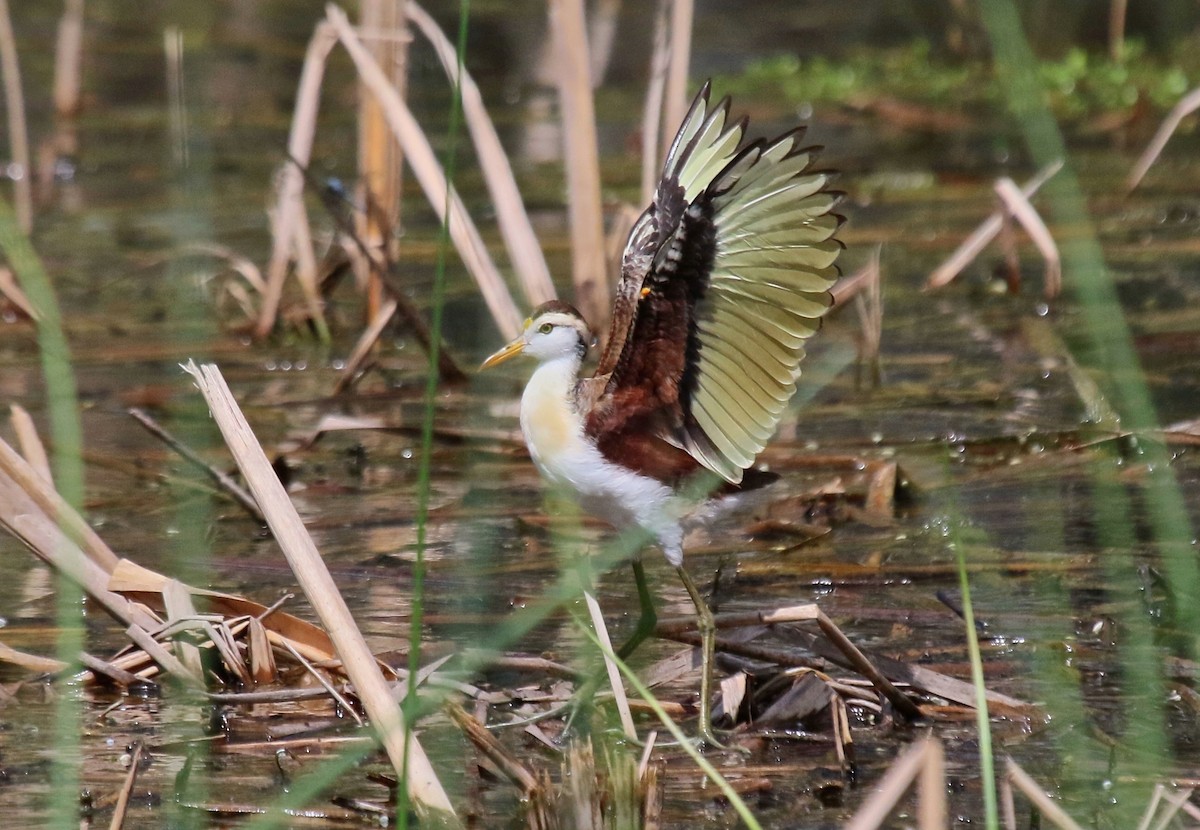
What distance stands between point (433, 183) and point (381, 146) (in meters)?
0.70

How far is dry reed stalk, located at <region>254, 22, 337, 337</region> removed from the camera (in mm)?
5969

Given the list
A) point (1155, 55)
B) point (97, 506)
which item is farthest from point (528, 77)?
point (97, 506)

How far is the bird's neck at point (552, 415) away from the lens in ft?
11.3

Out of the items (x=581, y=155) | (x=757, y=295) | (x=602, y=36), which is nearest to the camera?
(x=757, y=295)

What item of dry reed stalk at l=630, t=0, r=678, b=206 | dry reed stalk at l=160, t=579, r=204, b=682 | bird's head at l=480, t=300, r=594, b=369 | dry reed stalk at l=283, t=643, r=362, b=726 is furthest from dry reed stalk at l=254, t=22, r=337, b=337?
dry reed stalk at l=283, t=643, r=362, b=726

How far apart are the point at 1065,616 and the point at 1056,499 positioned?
93 cm

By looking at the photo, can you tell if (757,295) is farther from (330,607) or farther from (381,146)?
(381,146)

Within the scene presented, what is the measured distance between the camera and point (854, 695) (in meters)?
3.24

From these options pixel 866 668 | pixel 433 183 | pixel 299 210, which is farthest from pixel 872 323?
pixel 866 668

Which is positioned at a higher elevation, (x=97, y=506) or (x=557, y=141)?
(x=557, y=141)

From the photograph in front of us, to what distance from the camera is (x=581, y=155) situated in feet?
17.4

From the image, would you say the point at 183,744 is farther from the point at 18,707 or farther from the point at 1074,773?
the point at 1074,773

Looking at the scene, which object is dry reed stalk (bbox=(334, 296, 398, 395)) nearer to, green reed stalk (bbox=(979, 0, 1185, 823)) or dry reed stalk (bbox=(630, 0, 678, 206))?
dry reed stalk (bbox=(630, 0, 678, 206))

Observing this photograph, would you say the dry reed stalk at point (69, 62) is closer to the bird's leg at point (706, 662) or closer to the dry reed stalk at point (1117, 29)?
the dry reed stalk at point (1117, 29)
